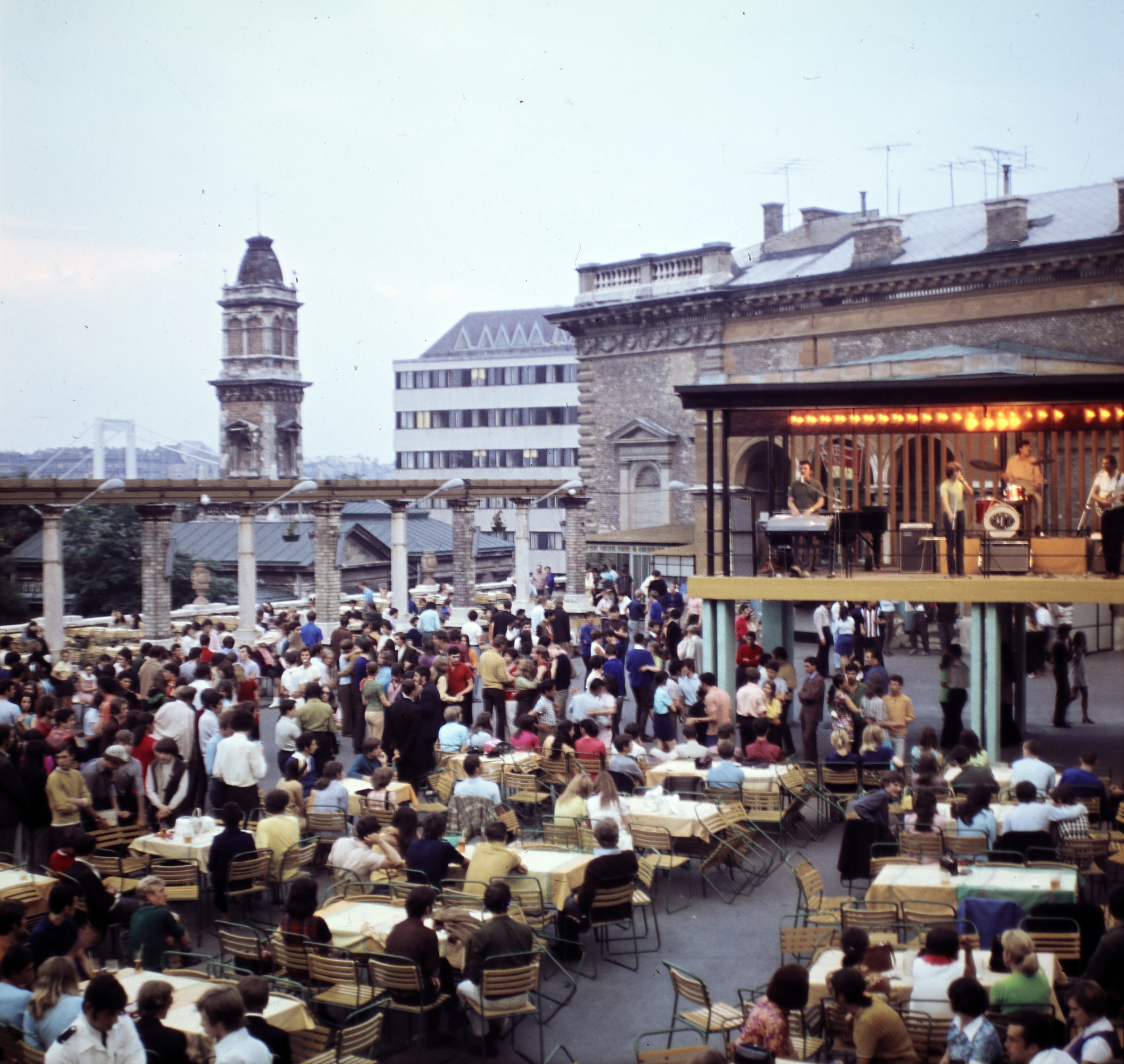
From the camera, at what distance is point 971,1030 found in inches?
266

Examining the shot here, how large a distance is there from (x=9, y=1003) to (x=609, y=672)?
11.2 meters

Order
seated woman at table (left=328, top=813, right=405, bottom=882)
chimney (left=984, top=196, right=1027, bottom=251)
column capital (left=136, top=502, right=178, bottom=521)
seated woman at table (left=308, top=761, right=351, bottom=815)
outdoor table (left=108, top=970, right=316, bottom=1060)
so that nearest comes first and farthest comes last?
outdoor table (left=108, top=970, right=316, bottom=1060) → seated woman at table (left=328, top=813, right=405, bottom=882) → seated woman at table (left=308, top=761, right=351, bottom=815) → column capital (left=136, top=502, right=178, bottom=521) → chimney (left=984, top=196, right=1027, bottom=251)

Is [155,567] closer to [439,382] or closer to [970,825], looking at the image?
[970,825]

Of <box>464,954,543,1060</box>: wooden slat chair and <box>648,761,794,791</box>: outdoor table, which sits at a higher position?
<box>648,761,794,791</box>: outdoor table

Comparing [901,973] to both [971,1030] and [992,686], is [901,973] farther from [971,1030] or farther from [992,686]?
[992,686]

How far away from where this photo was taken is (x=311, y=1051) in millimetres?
7543

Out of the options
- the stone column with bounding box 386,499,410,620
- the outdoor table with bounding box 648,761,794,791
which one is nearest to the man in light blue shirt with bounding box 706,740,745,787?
the outdoor table with bounding box 648,761,794,791

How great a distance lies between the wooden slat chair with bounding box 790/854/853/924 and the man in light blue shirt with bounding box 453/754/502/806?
10.1 feet

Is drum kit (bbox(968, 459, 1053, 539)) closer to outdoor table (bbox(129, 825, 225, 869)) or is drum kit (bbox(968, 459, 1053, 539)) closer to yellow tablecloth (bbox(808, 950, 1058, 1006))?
yellow tablecloth (bbox(808, 950, 1058, 1006))

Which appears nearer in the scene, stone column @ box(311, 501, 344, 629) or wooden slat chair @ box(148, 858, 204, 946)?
wooden slat chair @ box(148, 858, 204, 946)

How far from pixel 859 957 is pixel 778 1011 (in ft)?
2.44

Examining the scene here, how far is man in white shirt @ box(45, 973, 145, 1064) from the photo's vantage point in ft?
20.9

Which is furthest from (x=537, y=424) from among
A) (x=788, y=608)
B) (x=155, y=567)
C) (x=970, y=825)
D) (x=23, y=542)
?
(x=970, y=825)

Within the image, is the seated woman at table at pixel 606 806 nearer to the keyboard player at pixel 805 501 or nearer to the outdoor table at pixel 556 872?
the outdoor table at pixel 556 872
